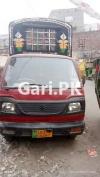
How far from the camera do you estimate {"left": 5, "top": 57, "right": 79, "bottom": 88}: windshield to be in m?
7.77

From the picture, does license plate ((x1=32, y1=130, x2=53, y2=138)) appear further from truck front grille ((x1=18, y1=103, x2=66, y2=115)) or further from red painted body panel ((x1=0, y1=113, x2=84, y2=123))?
truck front grille ((x1=18, y1=103, x2=66, y2=115))

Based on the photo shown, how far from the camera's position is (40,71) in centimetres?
809

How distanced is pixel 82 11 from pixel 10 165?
62.0 meters

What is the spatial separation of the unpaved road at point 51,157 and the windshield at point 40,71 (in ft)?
4.30

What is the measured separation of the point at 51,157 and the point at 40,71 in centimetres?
209

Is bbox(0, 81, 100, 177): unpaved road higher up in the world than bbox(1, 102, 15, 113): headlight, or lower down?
lower down

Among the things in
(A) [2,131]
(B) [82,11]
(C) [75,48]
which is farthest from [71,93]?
(B) [82,11]

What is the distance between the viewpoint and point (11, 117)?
7109 mm

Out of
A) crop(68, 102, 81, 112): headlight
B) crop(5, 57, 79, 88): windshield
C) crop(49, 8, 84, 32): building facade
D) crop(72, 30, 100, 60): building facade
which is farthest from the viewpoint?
crop(49, 8, 84, 32): building facade

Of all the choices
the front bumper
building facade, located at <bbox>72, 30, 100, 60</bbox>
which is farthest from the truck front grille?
building facade, located at <bbox>72, 30, 100, 60</bbox>

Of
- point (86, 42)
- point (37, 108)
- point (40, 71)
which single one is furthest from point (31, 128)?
point (86, 42)

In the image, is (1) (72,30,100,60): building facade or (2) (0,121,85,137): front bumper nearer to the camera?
(2) (0,121,85,137): front bumper

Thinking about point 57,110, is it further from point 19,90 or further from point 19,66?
point 19,66

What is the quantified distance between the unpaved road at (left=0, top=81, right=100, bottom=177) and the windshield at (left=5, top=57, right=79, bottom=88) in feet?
4.30
